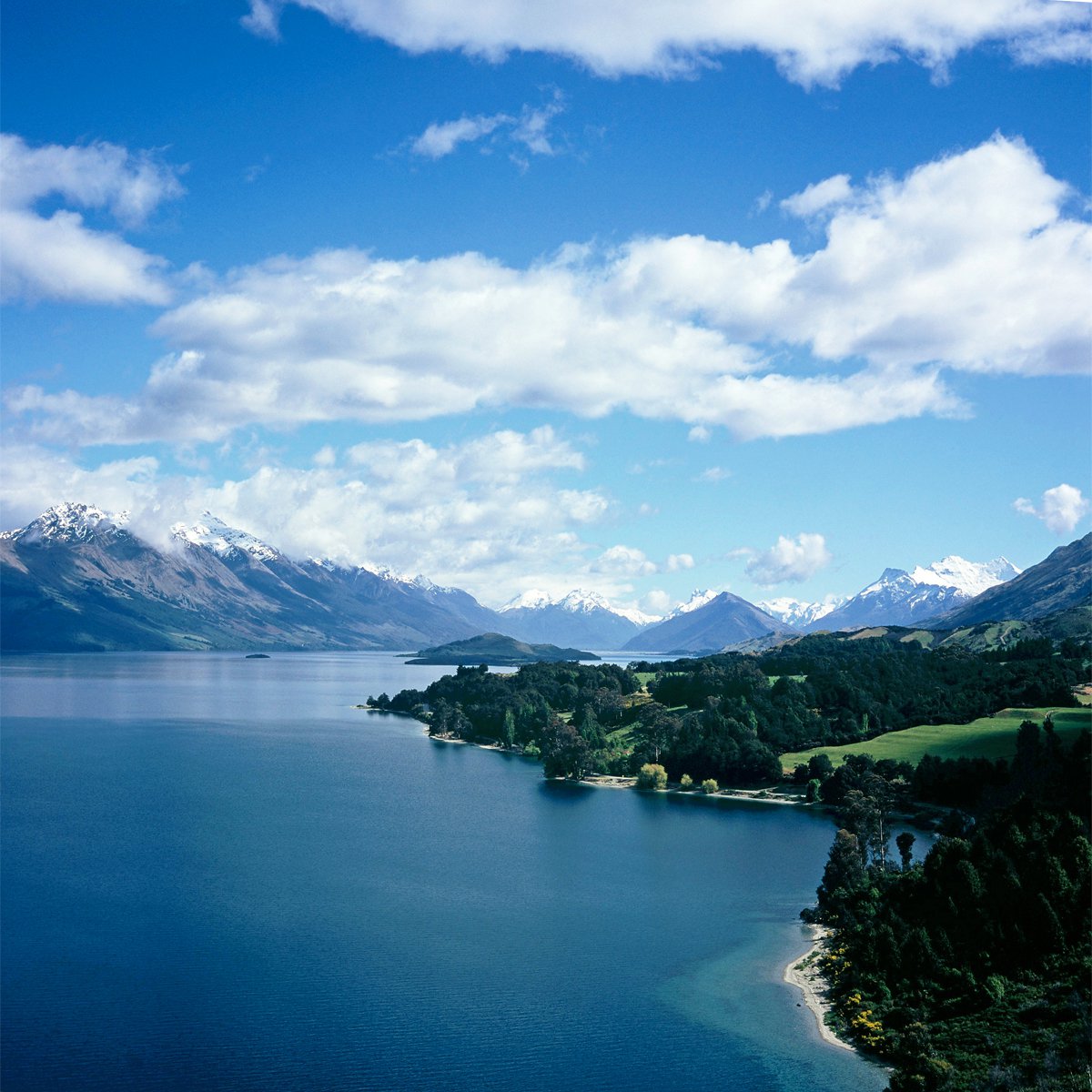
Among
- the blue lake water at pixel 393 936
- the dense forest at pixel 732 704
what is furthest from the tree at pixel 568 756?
the blue lake water at pixel 393 936

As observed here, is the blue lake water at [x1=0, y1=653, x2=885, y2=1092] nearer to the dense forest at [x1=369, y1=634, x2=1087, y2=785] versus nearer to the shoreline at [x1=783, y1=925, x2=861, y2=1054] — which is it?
the shoreline at [x1=783, y1=925, x2=861, y2=1054]

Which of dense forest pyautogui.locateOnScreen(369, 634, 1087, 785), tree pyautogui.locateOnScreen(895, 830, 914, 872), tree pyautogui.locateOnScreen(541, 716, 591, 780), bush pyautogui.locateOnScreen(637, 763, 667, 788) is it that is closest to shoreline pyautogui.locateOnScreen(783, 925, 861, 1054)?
tree pyautogui.locateOnScreen(895, 830, 914, 872)

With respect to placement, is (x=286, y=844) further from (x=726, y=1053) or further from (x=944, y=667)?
(x=944, y=667)

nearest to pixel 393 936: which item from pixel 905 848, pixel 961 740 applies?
pixel 905 848

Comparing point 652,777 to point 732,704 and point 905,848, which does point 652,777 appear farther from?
point 905,848

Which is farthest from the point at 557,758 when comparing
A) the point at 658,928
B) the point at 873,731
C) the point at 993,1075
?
the point at 993,1075
